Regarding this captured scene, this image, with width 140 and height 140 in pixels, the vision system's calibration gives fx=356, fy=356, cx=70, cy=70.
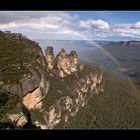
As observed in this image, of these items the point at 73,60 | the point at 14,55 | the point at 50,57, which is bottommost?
the point at 73,60

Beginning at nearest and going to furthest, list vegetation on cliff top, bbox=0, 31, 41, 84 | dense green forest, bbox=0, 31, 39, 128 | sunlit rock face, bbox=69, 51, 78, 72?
dense green forest, bbox=0, 31, 39, 128, vegetation on cliff top, bbox=0, 31, 41, 84, sunlit rock face, bbox=69, 51, 78, 72

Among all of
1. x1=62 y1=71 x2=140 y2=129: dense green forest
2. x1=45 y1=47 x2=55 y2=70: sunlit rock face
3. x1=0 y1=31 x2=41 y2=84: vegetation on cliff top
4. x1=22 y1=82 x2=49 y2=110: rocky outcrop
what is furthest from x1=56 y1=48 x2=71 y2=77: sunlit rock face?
x1=22 y1=82 x2=49 y2=110: rocky outcrop

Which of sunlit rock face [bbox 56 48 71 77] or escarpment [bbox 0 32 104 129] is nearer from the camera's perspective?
escarpment [bbox 0 32 104 129]

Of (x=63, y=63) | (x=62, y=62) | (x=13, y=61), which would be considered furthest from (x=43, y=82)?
(x=63, y=63)

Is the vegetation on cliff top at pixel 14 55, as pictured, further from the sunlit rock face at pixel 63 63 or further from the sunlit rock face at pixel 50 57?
the sunlit rock face at pixel 63 63

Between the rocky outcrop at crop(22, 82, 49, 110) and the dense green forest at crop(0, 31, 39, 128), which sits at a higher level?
the dense green forest at crop(0, 31, 39, 128)

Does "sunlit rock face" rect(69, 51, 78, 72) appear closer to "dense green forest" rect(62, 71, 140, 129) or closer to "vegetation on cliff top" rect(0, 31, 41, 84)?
"dense green forest" rect(62, 71, 140, 129)

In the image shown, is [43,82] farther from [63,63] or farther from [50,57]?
[63,63]
